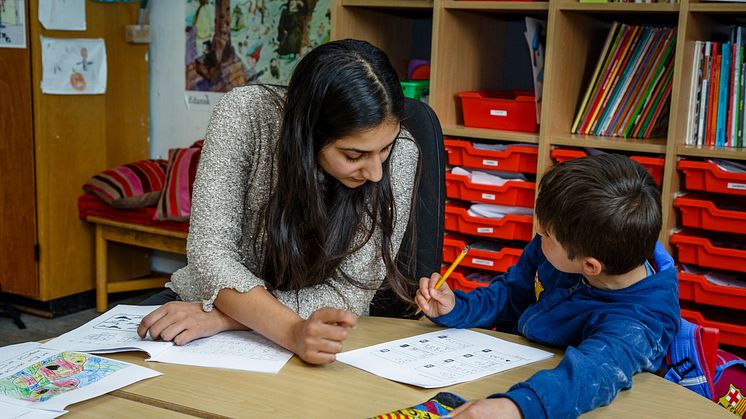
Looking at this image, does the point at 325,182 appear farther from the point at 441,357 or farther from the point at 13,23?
the point at 13,23

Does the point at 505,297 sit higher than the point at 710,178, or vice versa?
the point at 710,178

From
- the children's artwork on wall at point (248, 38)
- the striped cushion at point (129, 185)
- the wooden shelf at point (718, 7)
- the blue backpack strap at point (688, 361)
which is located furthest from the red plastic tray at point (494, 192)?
the striped cushion at point (129, 185)

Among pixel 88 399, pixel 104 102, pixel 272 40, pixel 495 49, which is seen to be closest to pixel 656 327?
pixel 88 399

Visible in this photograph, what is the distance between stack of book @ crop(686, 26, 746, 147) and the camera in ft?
7.32

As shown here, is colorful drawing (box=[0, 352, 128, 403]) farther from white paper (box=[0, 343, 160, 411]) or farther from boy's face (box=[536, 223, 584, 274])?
boy's face (box=[536, 223, 584, 274])

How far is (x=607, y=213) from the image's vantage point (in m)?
1.19

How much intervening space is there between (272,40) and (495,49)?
956 mm

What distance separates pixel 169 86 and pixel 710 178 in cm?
233

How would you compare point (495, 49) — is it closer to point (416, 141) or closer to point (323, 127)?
point (416, 141)

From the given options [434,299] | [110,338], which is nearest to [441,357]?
[434,299]

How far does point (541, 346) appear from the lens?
52.3 inches

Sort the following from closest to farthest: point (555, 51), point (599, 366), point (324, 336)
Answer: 1. point (599, 366)
2. point (324, 336)
3. point (555, 51)

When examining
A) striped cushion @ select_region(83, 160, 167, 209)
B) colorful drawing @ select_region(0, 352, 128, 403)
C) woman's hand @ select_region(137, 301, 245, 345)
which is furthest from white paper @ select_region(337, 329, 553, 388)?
striped cushion @ select_region(83, 160, 167, 209)

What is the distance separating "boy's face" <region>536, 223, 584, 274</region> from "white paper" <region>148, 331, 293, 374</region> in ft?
1.41
